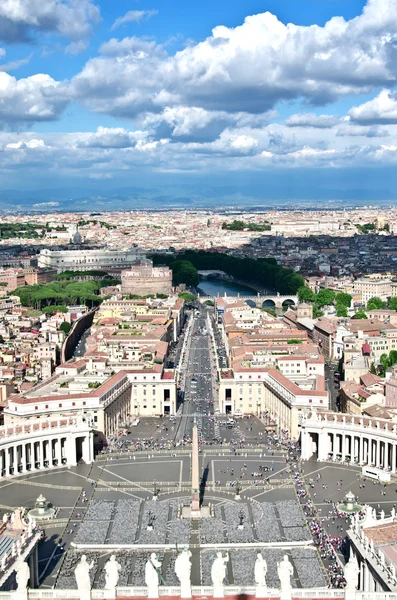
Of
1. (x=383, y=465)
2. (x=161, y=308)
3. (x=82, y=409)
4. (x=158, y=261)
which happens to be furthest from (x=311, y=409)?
(x=158, y=261)

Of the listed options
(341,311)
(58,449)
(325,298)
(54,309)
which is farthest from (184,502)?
(325,298)

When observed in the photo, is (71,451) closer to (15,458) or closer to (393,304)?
(15,458)

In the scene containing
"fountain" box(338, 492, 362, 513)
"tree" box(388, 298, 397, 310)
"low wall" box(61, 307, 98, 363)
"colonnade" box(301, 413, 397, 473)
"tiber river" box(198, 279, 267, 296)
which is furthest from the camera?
"tiber river" box(198, 279, 267, 296)

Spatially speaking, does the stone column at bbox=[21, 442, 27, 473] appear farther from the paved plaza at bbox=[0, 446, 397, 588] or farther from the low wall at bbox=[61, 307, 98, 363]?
the low wall at bbox=[61, 307, 98, 363]

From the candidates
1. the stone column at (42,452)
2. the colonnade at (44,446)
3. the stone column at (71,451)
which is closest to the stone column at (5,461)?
the colonnade at (44,446)

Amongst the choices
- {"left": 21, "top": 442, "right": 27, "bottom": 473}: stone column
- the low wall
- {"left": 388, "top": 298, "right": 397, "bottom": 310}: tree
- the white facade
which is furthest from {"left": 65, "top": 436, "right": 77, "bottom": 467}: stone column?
the white facade

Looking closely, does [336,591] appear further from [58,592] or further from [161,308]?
[161,308]
